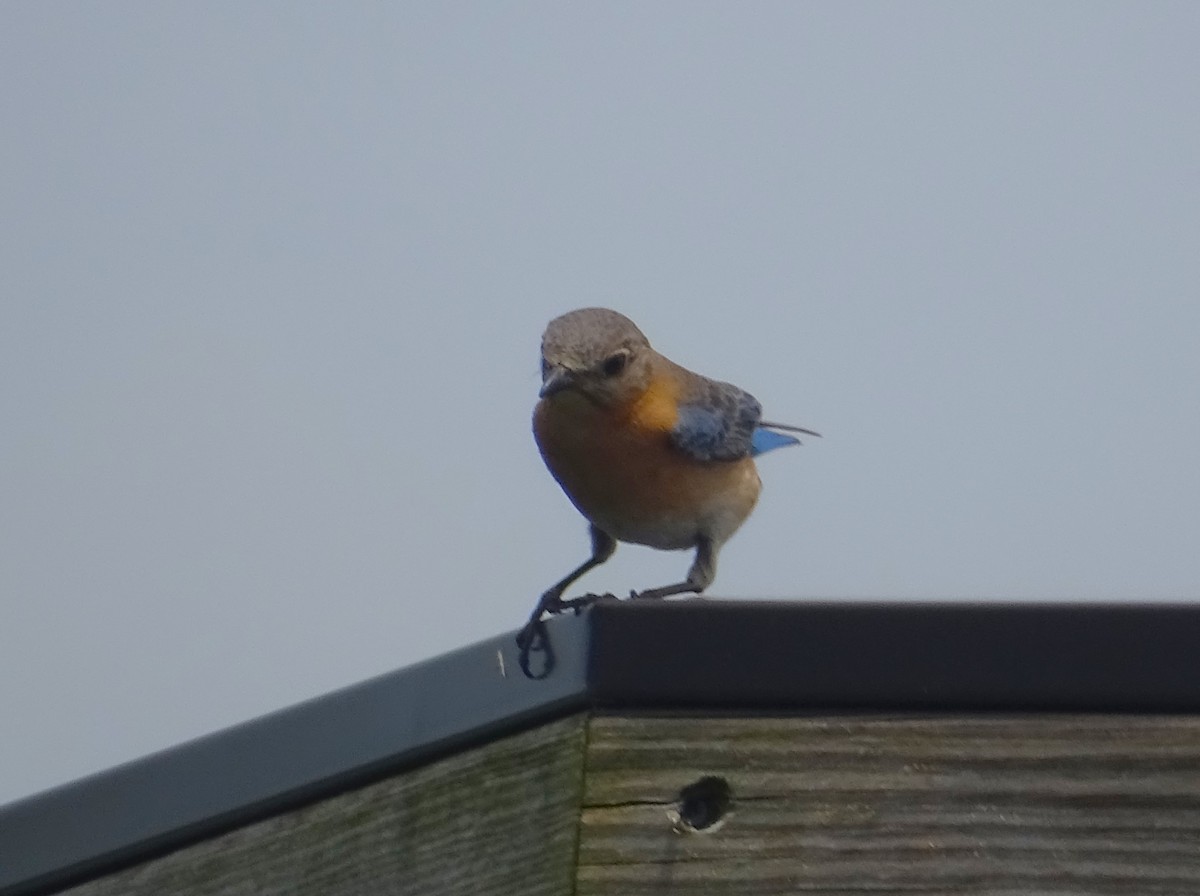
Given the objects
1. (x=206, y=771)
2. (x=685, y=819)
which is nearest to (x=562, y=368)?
(x=206, y=771)

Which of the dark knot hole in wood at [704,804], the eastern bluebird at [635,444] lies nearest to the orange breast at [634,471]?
the eastern bluebird at [635,444]

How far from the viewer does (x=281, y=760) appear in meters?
3.24

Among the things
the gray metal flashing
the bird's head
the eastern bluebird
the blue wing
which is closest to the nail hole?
the gray metal flashing

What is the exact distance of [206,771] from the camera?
3.32 m

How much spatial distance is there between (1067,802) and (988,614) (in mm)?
307

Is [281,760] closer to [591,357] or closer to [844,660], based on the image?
[844,660]

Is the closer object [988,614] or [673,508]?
[988,614]

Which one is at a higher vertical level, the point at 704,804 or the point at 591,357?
the point at 591,357

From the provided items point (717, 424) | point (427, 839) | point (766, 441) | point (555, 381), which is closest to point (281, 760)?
point (427, 839)

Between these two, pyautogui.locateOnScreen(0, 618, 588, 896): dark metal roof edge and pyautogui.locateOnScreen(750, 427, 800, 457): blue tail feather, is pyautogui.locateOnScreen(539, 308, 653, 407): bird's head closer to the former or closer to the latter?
pyautogui.locateOnScreen(750, 427, 800, 457): blue tail feather

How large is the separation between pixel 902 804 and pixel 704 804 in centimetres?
30

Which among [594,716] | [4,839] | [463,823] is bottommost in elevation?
[4,839]

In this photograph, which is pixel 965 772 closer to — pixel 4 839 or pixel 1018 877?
pixel 1018 877

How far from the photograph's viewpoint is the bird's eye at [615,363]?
5289mm
